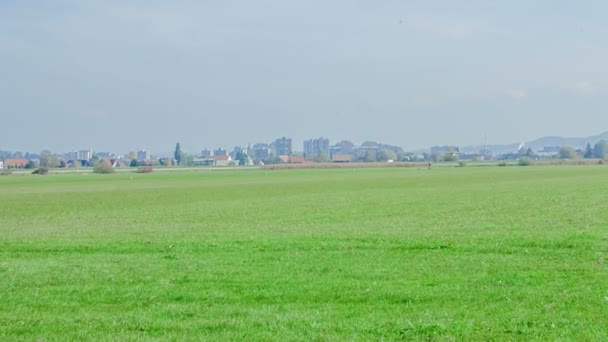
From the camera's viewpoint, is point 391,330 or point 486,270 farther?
point 486,270

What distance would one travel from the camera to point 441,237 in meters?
24.6

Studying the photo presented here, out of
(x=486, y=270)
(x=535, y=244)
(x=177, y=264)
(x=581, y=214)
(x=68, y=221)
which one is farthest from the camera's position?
(x=68, y=221)

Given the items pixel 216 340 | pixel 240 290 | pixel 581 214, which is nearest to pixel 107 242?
pixel 240 290

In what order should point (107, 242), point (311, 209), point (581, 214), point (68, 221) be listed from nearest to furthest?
point (107, 242) < point (581, 214) < point (68, 221) < point (311, 209)

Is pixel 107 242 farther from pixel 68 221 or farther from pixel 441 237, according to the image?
pixel 68 221

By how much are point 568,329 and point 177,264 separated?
9.98m

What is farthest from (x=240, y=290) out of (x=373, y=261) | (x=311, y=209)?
(x=311, y=209)

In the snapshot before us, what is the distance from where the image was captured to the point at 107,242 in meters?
24.4

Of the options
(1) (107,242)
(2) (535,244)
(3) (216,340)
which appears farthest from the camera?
(1) (107,242)

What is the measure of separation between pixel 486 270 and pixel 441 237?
8472 millimetres

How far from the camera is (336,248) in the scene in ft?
69.5

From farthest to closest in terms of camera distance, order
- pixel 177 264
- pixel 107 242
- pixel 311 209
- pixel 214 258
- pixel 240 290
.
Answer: pixel 311 209, pixel 107 242, pixel 214 258, pixel 177 264, pixel 240 290

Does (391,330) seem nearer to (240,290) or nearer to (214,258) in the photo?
(240,290)

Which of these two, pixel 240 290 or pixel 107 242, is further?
pixel 107 242
